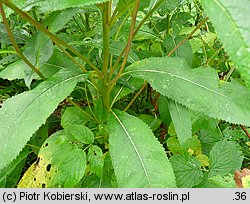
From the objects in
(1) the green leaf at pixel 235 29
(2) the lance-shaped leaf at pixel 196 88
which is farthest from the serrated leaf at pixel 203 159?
(1) the green leaf at pixel 235 29

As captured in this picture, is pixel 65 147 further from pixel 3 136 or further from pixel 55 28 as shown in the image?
pixel 55 28

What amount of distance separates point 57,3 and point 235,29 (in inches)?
12.8

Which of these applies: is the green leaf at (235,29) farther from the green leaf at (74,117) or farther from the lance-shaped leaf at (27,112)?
the green leaf at (74,117)

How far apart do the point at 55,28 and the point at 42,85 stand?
0.60 ft

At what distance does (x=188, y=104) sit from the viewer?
3.52 ft

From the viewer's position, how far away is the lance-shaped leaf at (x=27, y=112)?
3.14 ft

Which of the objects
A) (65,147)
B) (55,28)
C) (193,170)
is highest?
(55,28)

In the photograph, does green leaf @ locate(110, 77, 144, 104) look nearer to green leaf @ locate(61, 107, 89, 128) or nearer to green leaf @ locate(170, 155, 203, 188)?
green leaf @ locate(61, 107, 89, 128)

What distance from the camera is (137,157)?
3.34ft

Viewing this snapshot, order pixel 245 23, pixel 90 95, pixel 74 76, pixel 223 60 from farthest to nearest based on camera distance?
1. pixel 223 60
2. pixel 90 95
3. pixel 74 76
4. pixel 245 23

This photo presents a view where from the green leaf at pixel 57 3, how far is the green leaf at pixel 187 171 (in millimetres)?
670

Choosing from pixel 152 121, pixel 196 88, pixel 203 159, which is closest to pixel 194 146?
pixel 203 159

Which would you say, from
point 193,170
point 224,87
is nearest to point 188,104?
point 224,87

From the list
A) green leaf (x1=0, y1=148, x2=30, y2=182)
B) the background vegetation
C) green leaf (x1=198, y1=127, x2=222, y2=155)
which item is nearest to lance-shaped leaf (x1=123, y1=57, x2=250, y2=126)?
the background vegetation
